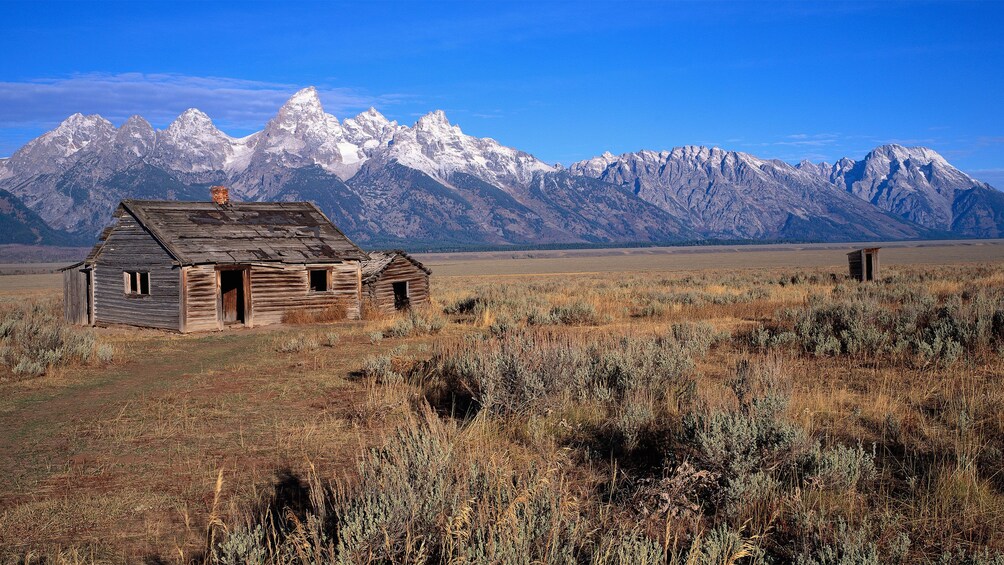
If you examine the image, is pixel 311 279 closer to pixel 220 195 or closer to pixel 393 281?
pixel 393 281

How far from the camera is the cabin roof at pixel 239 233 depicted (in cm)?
2056

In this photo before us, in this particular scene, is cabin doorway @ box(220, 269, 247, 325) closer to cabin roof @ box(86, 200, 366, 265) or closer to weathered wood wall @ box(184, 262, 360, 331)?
cabin roof @ box(86, 200, 366, 265)

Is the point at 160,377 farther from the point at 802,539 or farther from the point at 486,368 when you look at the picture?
the point at 802,539

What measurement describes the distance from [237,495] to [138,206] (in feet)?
59.5

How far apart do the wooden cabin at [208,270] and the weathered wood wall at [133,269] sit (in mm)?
29

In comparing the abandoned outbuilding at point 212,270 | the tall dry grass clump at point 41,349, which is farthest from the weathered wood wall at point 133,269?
the tall dry grass clump at point 41,349

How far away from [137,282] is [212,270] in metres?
2.76

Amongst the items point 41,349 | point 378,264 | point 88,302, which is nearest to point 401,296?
point 378,264

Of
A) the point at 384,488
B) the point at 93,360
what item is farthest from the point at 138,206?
the point at 384,488

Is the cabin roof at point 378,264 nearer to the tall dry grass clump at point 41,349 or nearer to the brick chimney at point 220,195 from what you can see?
the brick chimney at point 220,195

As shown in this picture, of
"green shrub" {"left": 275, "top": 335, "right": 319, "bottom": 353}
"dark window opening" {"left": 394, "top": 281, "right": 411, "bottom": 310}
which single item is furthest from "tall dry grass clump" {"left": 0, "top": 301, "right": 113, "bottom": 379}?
"dark window opening" {"left": 394, "top": 281, "right": 411, "bottom": 310}

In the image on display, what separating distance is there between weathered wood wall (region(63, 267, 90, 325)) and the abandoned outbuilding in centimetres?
3

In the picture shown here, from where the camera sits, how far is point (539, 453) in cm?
633

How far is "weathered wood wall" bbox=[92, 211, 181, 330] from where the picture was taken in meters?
20.3
